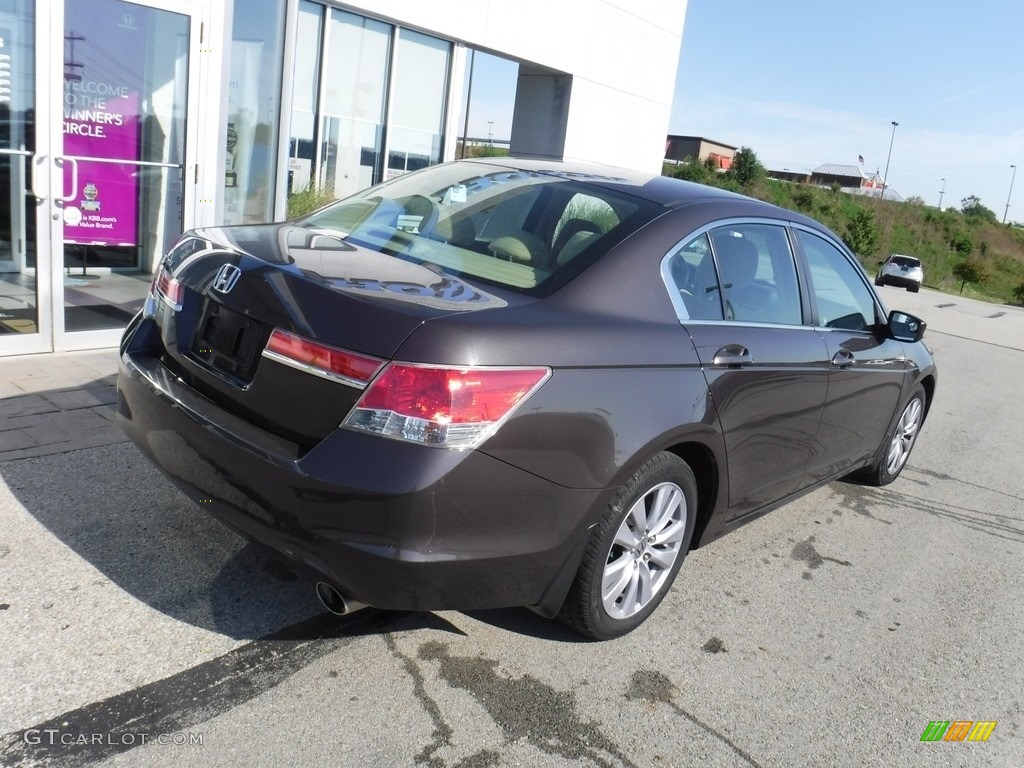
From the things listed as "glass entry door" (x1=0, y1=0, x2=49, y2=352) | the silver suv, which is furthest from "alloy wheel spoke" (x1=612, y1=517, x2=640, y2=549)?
the silver suv

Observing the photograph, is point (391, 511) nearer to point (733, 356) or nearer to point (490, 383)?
point (490, 383)

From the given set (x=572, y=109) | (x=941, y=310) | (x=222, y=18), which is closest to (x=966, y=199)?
(x=941, y=310)

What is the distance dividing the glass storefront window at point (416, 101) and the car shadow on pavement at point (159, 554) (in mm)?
6449

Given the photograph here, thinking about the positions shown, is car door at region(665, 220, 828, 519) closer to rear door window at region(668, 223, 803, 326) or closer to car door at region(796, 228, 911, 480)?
rear door window at region(668, 223, 803, 326)

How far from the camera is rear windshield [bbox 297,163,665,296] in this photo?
3.04m

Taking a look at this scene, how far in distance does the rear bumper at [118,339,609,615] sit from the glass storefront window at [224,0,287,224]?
5660 mm

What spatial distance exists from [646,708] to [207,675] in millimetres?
1372

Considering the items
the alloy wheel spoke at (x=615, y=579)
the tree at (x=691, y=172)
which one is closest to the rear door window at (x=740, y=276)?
the alloy wheel spoke at (x=615, y=579)

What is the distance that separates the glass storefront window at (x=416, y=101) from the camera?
9531 mm

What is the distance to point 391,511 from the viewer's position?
2.39 meters

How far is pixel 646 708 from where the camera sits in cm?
286

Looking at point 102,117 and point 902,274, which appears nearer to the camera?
point 102,117

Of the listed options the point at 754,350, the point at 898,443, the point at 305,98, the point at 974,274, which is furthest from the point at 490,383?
the point at 974,274

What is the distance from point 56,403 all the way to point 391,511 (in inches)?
129
